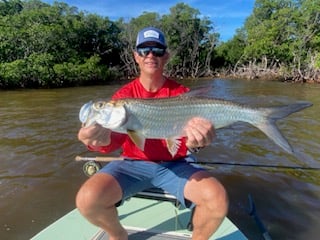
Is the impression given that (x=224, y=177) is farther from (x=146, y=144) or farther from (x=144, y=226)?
(x=146, y=144)

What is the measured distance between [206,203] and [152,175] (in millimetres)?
630

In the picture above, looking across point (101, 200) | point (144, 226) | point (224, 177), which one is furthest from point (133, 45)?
point (101, 200)

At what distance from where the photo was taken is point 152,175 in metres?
3.51

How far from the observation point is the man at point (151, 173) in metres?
3.06

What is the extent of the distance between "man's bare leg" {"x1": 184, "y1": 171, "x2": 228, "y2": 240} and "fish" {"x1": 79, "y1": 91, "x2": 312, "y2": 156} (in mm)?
505

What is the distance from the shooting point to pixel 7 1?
45.2 m

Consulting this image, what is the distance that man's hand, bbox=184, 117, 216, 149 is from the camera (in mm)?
2910

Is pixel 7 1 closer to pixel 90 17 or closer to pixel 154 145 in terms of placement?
pixel 90 17

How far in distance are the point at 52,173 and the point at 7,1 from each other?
44.0 m

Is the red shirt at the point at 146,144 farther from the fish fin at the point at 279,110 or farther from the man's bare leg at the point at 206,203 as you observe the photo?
the fish fin at the point at 279,110

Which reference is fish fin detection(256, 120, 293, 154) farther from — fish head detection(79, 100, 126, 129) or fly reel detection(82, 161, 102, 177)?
fly reel detection(82, 161, 102, 177)

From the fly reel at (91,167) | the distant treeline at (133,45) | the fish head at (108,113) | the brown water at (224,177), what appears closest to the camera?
the fish head at (108,113)

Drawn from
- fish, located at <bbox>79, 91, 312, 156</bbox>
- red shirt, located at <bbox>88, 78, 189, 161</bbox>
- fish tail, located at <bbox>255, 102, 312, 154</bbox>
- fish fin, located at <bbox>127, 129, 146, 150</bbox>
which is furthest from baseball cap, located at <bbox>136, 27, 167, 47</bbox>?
fish tail, located at <bbox>255, 102, 312, 154</bbox>

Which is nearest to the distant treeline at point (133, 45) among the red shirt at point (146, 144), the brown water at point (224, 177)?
the brown water at point (224, 177)
